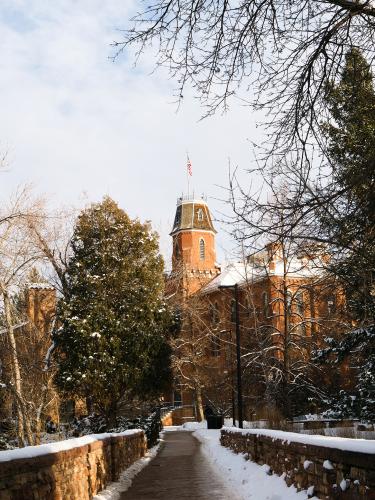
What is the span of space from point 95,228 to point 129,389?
21.8 feet

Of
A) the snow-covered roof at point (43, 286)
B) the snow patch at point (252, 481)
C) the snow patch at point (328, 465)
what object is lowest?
the snow patch at point (252, 481)

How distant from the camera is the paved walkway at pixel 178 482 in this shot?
10.0m

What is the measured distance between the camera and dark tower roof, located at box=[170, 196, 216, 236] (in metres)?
67.8

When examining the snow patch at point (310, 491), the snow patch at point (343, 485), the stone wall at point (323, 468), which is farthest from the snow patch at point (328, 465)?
the snow patch at point (310, 491)

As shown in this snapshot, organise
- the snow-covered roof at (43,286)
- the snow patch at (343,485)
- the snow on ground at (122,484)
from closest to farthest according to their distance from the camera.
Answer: the snow patch at (343,485), the snow on ground at (122,484), the snow-covered roof at (43,286)

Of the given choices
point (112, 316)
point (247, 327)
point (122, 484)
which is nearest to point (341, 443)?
point (122, 484)

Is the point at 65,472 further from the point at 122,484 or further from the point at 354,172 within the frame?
the point at 354,172

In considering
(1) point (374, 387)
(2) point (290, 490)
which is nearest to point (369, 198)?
(2) point (290, 490)

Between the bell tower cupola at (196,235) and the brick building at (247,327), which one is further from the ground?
the bell tower cupola at (196,235)

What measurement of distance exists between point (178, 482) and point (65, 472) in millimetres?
4716

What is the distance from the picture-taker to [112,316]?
23.0 m

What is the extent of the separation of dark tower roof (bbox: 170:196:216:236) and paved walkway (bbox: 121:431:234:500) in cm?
5164

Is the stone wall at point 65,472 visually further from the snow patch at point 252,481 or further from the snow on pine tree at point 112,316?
the snow on pine tree at point 112,316

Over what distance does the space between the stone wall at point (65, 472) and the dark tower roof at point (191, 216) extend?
181 feet
